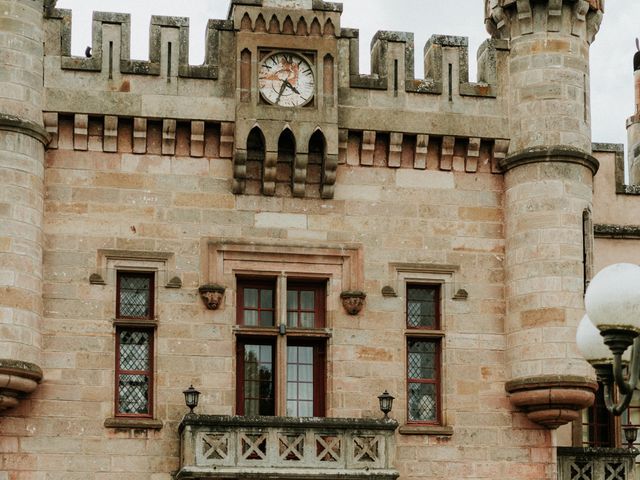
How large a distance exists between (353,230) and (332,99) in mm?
2035

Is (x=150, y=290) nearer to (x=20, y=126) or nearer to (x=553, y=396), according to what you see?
(x=20, y=126)

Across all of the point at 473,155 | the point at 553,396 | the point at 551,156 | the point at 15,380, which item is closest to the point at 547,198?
the point at 551,156

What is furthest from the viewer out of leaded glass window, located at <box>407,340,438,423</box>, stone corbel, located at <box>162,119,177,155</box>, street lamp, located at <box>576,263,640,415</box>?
leaded glass window, located at <box>407,340,438,423</box>

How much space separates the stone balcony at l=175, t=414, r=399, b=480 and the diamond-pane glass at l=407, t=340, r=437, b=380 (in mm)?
1771

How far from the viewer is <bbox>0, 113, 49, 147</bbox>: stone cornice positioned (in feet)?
80.5

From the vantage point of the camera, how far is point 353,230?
26.1 metres

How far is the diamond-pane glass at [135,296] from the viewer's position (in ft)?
83.0

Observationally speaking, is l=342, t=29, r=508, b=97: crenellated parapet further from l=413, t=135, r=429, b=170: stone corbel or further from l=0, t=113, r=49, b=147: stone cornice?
l=0, t=113, r=49, b=147: stone cornice

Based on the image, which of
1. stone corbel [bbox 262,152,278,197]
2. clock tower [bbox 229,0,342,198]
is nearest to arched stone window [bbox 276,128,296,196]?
clock tower [bbox 229,0,342,198]

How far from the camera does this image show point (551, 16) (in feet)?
87.6

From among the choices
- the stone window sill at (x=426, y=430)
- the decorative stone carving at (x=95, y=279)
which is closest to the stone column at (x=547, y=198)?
the stone window sill at (x=426, y=430)

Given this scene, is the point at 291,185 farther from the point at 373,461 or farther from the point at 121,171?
the point at 373,461

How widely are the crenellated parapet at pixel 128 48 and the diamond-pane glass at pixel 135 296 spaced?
122 inches

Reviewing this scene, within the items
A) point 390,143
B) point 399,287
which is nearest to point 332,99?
point 390,143
